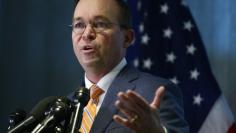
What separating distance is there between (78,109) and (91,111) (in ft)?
2.22

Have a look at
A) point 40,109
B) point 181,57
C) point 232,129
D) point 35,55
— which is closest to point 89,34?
point 40,109

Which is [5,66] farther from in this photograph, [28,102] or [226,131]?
[226,131]

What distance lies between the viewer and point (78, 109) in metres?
1.46

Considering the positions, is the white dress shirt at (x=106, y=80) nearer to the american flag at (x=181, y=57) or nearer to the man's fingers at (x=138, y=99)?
the man's fingers at (x=138, y=99)

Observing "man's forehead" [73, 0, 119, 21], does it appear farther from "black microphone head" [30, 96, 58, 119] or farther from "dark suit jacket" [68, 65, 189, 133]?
"black microphone head" [30, 96, 58, 119]

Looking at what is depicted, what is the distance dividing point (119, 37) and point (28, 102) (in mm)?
1785

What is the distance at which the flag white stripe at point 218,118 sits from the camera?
331cm

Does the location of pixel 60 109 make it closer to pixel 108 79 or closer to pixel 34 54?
pixel 108 79

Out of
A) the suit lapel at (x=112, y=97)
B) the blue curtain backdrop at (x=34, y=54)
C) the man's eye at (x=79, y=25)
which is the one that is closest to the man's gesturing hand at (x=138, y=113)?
the suit lapel at (x=112, y=97)

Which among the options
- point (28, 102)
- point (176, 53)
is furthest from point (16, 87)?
point (176, 53)

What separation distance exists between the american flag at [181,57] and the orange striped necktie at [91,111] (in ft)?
4.27

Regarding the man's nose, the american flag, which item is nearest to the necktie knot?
the man's nose

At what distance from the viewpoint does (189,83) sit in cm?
341

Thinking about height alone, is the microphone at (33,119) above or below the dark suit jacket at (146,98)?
above
